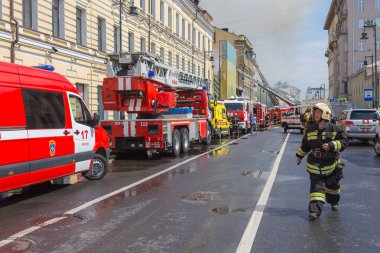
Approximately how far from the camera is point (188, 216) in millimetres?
6449

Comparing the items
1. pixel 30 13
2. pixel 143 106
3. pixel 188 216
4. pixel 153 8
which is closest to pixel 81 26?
pixel 30 13

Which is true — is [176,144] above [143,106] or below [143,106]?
below

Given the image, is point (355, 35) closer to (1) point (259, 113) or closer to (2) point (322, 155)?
(1) point (259, 113)

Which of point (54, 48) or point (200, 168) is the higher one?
point (54, 48)

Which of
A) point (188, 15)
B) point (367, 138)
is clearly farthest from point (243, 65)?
point (367, 138)

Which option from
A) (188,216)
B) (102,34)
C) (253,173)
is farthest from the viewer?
(102,34)

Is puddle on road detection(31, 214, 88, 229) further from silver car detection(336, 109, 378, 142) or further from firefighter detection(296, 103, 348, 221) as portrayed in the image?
silver car detection(336, 109, 378, 142)

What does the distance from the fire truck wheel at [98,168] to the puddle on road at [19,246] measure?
4.74 metres

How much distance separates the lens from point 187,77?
64.5ft

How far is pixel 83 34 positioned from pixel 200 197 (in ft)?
58.2

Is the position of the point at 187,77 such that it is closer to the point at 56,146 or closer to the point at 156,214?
the point at 56,146

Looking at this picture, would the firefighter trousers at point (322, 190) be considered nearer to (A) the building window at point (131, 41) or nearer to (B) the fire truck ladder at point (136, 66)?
(B) the fire truck ladder at point (136, 66)

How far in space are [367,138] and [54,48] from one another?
14917 mm

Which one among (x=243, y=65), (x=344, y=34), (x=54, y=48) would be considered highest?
(x=344, y=34)
